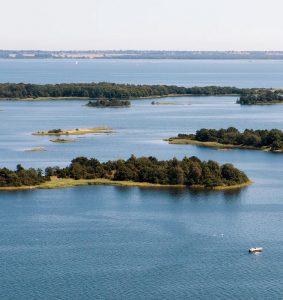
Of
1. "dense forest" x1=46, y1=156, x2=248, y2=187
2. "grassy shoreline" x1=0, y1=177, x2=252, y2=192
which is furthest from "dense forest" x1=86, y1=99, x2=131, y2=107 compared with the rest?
"grassy shoreline" x1=0, y1=177, x2=252, y2=192

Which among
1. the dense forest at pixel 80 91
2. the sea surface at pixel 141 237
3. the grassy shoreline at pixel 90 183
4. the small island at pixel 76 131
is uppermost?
the dense forest at pixel 80 91

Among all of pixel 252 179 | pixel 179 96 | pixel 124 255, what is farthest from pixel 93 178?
pixel 179 96

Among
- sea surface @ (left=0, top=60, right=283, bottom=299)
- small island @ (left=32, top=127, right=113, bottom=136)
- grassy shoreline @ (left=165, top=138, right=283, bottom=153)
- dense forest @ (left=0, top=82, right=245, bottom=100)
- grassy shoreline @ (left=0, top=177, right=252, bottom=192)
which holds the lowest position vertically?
sea surface @ (left=0, top=60, right=283, bottom=299)

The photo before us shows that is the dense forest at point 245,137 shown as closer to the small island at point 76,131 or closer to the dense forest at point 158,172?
the small island at point 76,131

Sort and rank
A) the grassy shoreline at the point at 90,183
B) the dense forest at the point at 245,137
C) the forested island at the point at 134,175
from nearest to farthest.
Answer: the grassy shoreline at the point at 90,183, the forested island at the point at 134,175, the dense forest at the point at 245,137

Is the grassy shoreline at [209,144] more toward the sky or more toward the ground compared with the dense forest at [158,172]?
more toward the ground

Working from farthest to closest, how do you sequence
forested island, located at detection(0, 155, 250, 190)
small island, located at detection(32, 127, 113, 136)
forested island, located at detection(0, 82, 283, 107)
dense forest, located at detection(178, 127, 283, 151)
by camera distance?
forested island, located at detection(0, 82, 283, 107), small island, located at detection(32, 127, 113, 136), dense forest, located at detection(178, 127, 283, 151), forested island, located at detection(0, 155, 250, 190)

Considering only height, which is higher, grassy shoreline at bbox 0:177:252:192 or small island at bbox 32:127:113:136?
small island at bbox 32:127:113:136

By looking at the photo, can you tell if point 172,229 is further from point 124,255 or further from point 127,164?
point 127,164

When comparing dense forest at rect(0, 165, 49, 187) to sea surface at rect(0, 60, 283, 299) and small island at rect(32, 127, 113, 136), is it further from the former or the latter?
small island at rect(32, 127, 113, 136)

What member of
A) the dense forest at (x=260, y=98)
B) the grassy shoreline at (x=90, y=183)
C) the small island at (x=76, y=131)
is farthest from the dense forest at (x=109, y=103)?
the grassy shoreline at (x=90, y=183)
